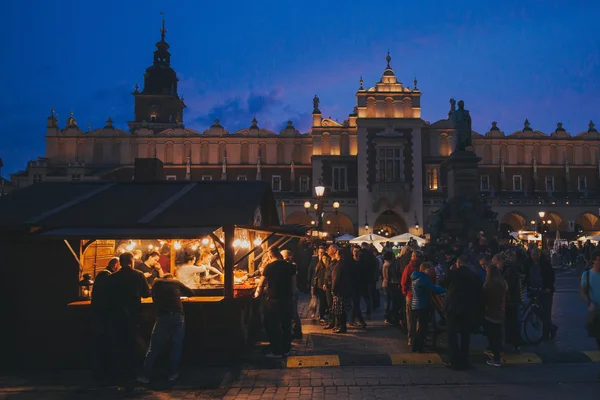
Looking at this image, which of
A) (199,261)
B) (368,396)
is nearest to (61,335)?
(199,261)

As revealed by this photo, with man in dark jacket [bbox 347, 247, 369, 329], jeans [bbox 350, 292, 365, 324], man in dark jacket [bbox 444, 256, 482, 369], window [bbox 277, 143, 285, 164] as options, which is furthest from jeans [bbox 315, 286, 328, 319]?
window [bbox 277, 143, 285, 164]

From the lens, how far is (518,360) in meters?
8.72

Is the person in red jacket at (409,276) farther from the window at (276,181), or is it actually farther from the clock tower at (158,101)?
the clock tower at (158,101)

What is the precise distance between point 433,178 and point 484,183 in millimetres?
6142

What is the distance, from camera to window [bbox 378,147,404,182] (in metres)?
47.2

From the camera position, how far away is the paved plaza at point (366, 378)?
707 cm

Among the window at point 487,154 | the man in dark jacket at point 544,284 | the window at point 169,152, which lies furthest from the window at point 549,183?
the man in dark jacket at point 544,284

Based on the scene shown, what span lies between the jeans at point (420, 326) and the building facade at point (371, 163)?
36145 millimetres

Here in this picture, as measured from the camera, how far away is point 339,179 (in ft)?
157

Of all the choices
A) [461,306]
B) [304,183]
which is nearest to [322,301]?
[461,306]

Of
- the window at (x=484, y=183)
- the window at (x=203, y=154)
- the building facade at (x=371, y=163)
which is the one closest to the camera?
the building facade at (x=371, y=163)

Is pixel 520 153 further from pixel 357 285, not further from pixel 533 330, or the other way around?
pixel 357 285

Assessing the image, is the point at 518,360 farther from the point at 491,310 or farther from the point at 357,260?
the point at 357,260

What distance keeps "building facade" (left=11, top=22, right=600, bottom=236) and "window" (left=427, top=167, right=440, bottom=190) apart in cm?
9
